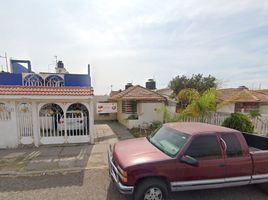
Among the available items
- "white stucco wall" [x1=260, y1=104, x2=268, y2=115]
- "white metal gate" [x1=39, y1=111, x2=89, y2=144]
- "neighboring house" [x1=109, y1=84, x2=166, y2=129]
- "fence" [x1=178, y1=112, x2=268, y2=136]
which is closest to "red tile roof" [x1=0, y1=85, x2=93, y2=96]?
"white metal gate" [x1=39, y1=111, x2=89, y2=144]

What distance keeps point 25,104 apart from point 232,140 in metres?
7.69

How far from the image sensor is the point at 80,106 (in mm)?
9375

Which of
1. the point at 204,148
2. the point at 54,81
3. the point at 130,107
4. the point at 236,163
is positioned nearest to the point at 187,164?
the point at 204,148

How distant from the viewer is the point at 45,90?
26.7ft

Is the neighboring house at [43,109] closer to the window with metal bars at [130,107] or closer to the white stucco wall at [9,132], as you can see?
the white stucco wall at [9,132]

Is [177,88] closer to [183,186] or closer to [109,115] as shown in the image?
[109,115]

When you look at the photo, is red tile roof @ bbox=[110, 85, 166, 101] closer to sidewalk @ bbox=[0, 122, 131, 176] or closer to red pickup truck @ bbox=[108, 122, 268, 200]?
sidewalk @ bbox=[0, 122, 131, 176]

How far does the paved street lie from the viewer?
4.46m

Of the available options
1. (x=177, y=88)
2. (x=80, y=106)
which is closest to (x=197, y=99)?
(x=80, y=106)

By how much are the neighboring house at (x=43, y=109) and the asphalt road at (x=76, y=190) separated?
10.3ft

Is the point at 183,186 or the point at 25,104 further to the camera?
the point at 25,104

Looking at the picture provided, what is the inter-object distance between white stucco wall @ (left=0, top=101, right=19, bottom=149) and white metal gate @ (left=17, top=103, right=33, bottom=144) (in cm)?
18

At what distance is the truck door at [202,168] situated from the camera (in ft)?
13.2

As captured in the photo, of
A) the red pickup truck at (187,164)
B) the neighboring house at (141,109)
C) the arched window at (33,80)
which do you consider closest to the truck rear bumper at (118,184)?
the red pickup truck at (187,164)
